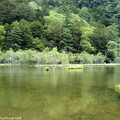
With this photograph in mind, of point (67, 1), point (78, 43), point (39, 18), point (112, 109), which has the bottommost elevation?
point (112, 109)

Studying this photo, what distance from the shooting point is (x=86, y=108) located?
11312 millimetres

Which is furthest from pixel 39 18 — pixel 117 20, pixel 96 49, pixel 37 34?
pixel 117 20

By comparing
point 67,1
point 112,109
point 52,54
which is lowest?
point 112,109

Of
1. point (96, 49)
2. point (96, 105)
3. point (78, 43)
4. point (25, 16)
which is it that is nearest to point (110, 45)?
point (96, 49)

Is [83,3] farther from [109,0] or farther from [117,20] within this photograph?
[117,20]

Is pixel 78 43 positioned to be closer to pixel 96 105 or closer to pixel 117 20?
pixel 117 20

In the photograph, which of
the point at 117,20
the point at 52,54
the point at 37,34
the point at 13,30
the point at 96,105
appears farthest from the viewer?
the point at 117,20

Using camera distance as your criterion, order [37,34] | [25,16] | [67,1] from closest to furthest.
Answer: [37,34]
[25,16]
[67,1]

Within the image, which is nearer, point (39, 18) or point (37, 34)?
point (37, 34)

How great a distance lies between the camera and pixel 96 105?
11953 millimetres

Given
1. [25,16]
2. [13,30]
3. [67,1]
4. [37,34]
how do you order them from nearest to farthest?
[13,30] < [37,34] < [25,16] < [67,1]

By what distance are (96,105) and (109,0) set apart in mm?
147483

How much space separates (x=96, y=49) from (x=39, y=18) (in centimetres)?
3233

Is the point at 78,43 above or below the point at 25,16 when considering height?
below
